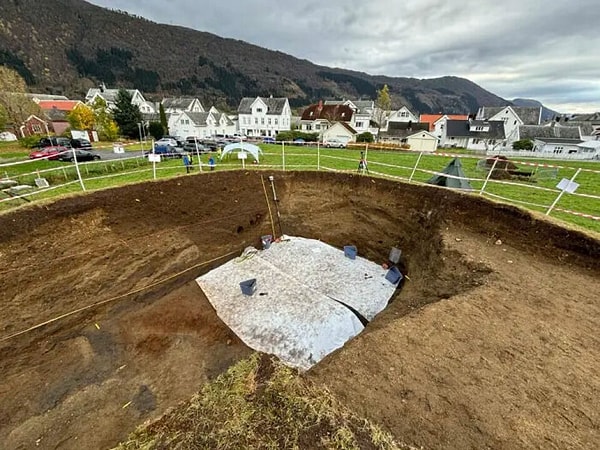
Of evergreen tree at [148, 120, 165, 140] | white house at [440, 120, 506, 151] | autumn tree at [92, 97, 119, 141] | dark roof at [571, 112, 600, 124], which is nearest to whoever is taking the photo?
autumn tree at [92, 97, 119, 141]

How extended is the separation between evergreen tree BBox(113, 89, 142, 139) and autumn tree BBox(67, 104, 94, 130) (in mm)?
2830

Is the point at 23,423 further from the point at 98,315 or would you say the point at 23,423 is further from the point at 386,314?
the point at 386,314

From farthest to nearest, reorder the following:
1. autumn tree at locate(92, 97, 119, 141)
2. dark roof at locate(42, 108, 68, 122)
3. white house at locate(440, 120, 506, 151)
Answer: dark roof at locate(42, 108, 68, 122) < white house at locate(440, 120, 506, 151) < autumn tree at locate(92, 97, 119, 141)

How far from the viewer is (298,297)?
8.41 metres

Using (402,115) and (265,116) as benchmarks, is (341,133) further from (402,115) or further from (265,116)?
(402,115)

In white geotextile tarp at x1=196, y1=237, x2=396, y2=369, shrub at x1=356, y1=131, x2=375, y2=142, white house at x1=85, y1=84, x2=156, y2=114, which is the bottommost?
white geotextile tarp at x1=196, y1=237, x2=396, y2=369

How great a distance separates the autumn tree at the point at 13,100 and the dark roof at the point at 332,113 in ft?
129

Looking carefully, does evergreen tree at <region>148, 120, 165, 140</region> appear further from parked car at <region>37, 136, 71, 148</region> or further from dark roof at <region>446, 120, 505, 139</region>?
dark roof at <region>446, 120, 505, 139</region>

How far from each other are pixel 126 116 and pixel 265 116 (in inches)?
878

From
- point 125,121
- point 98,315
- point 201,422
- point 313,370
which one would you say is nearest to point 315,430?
point 313,370

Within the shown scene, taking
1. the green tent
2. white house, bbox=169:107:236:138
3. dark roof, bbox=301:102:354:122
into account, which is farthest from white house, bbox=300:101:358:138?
the green tent

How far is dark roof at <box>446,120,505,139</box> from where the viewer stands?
44.1m

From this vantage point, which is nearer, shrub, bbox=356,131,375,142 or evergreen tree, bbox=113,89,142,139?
evergreen tree, bbox=113,89,142,139

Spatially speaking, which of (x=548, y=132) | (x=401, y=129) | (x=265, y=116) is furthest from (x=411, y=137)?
(x=265, y=116)
